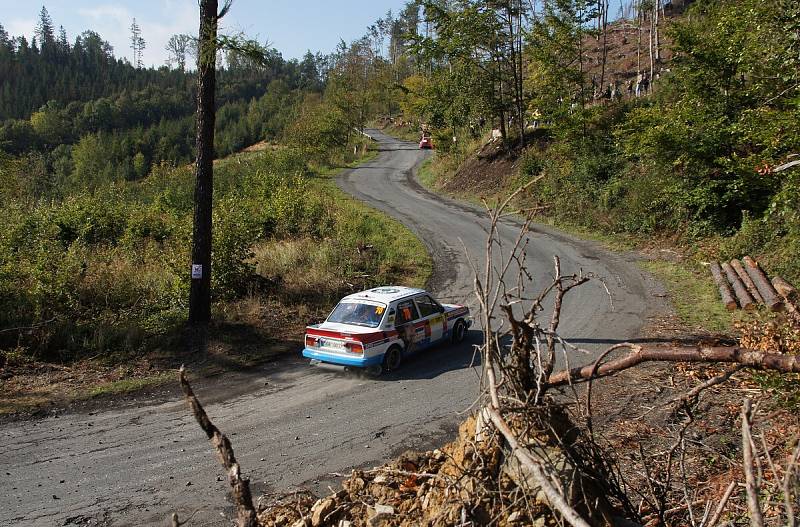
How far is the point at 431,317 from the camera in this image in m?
12.8

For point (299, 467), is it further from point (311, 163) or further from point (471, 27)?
point (311, 163)

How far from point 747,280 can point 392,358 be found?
9.92 meters

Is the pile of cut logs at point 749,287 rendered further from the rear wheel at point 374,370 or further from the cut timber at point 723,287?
the rear wheel at point 374,370

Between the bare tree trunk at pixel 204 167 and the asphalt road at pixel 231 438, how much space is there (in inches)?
102

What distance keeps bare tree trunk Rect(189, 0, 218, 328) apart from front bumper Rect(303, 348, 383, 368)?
127 inches

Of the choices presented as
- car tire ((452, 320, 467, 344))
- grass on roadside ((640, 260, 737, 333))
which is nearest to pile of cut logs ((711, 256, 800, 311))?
grass on roadside ((640, 260, 737, 333))

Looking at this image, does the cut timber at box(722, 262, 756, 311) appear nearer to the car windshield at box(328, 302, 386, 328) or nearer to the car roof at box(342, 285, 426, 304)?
the car roof at box(342, 285, 426, 304)

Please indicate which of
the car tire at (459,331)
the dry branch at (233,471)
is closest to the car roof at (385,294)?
the car tire at (459,331)

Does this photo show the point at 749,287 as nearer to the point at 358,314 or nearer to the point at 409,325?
the point at 409,325

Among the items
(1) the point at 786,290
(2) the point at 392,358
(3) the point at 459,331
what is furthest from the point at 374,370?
(1) the point at 786,290

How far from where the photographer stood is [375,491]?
15.4 ft

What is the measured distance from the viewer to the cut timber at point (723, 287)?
48.5 feet

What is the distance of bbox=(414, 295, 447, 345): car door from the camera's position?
41.4 ft

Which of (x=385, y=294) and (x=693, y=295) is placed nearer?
(x=385, y=294)
